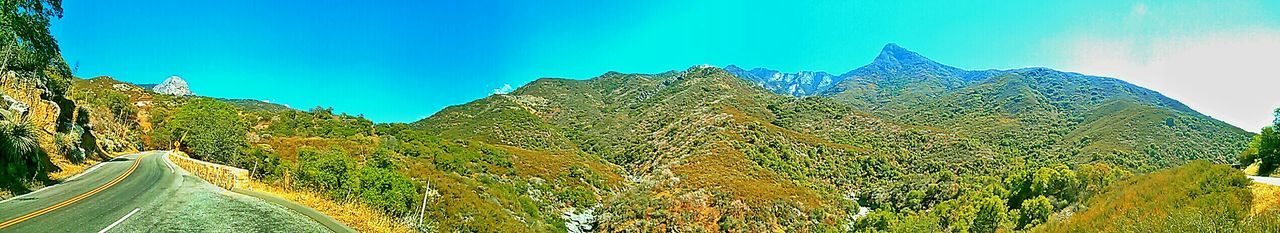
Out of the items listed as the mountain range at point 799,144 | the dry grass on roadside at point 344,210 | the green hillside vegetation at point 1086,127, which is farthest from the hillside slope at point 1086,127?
the dry grass on roadside at point 344,210

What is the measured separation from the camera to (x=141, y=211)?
46.8 feet

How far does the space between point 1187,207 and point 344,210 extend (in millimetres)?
26850

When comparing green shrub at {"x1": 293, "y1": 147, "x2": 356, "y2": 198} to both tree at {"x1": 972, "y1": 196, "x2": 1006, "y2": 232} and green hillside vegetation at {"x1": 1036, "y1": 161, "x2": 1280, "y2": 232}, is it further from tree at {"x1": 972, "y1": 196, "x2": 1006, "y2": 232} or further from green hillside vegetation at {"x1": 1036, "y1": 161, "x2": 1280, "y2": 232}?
tree at {"x1": 972, "y1": 196, "x2": 1006, "y2": 232}

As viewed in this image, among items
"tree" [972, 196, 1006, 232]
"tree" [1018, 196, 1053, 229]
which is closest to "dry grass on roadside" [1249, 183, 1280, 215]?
"tree" [1018, 196, 1053, 229]

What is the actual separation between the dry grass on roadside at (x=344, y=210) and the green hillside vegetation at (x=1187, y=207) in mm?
21401

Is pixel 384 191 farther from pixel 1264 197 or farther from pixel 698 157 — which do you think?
pixel 698 157

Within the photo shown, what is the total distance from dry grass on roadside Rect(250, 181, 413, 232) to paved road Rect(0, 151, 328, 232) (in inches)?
63.9

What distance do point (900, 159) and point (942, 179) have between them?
54.6ft

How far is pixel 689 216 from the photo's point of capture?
6056 centimetres

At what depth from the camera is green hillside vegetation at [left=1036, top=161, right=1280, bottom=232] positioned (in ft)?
40.7

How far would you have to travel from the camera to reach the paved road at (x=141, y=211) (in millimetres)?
12211

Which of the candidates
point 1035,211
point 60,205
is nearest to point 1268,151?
point 1035,211

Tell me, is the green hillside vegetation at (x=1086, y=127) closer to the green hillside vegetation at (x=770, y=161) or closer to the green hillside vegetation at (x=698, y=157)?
the green hillside vegetation at (x=698, y=157)

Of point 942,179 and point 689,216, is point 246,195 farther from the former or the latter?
point 942,179
